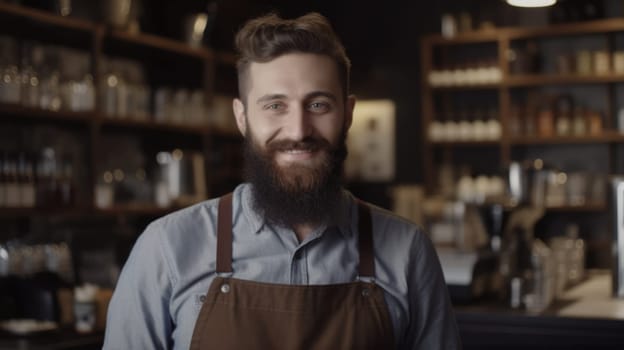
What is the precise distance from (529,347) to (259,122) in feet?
6.16

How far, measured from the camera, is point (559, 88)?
654cm

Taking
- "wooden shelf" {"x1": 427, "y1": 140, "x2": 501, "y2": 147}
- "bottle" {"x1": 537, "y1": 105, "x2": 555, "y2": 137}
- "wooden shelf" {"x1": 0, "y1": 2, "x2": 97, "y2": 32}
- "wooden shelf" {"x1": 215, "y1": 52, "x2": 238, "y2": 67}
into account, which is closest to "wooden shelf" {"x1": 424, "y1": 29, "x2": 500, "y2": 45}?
"bottle" {"x1": 537, "y1": 105, "x2": 555, "y2": 137}

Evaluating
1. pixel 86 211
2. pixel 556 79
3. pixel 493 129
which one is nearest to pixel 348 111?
pixel 86 211

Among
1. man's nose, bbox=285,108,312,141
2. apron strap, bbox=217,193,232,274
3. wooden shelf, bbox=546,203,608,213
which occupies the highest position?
man's nose, bbox=285,108,312,141

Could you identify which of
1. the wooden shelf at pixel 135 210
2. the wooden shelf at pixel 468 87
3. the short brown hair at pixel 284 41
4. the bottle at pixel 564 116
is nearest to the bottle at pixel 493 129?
the wooden shelf at pixel 468 87

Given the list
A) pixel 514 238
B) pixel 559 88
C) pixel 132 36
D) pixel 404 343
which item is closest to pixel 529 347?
pixel 514 238

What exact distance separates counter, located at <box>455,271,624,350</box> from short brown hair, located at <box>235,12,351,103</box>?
1740 millimetres

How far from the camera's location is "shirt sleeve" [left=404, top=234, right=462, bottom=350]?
67.4 inches

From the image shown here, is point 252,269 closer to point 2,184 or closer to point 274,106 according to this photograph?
point 274,106

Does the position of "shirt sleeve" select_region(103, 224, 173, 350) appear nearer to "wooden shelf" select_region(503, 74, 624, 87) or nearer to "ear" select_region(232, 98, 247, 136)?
"ear" select_region(232, 98, 247, 136)

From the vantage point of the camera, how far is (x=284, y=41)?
160 centimetres

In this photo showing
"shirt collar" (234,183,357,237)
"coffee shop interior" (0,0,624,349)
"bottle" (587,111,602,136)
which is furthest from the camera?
"bottle" (587,111,602,136)

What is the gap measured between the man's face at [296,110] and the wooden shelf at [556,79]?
4.91 m

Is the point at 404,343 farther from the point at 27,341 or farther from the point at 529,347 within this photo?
the point at 27,341
